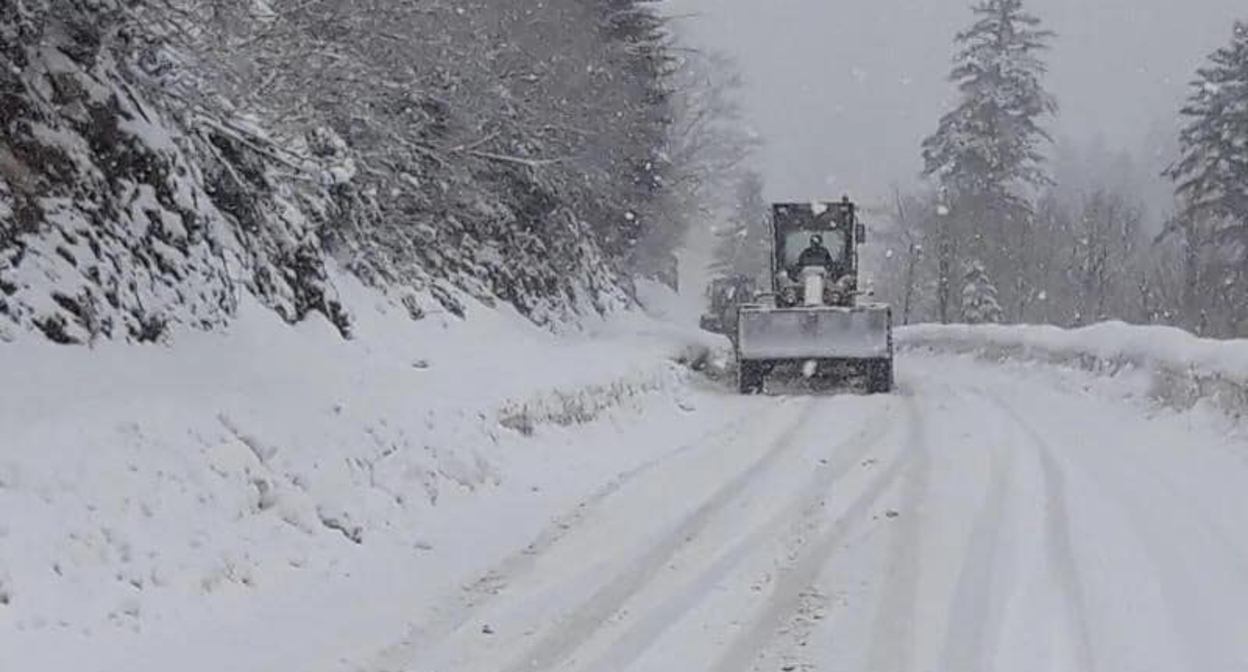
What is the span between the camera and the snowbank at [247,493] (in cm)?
562

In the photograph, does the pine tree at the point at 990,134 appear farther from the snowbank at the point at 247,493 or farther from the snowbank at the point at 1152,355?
the snowbank at the point at 247,493

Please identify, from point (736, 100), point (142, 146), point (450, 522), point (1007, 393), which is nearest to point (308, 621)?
point (450, 522)

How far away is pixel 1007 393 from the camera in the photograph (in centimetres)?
1812

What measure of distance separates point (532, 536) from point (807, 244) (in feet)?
50.0

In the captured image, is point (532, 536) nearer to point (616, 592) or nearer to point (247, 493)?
point (616, 592)

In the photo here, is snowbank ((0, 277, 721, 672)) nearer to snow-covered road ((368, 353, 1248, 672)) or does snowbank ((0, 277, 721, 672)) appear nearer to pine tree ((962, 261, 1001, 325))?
snow-covered road ((368, 353, 1248, 672))

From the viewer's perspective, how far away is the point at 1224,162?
3434 cm

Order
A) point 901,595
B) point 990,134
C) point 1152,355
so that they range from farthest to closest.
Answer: point 990,134
point 1152,355
point 901,595

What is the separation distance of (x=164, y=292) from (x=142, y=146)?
131 cm

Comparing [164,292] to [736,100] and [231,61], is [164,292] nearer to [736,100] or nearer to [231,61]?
[231,61]

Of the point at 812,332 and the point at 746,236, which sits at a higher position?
the point at 746,236

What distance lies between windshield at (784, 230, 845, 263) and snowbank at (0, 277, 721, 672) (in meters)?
10.9

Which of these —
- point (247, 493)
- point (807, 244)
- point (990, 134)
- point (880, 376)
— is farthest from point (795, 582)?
point (990, 134)

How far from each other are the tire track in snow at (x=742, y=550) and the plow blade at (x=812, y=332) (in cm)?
697
